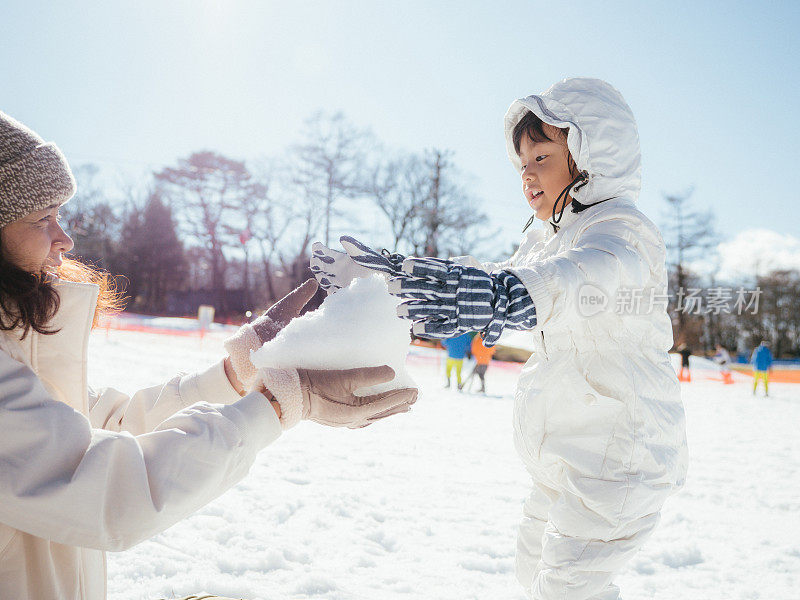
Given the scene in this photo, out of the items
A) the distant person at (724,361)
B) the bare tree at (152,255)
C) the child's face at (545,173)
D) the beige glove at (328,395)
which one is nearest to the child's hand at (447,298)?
the beige glove at (328,395)

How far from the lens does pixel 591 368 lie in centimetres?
167

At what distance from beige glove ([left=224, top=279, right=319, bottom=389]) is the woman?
19.0 inches

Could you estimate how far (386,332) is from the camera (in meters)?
1.31

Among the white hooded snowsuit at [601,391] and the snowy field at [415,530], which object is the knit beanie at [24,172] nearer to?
the white hooded snowsuit at [601,391]

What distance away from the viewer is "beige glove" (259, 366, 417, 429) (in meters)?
1.20

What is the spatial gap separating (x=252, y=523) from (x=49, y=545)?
2.05 meters

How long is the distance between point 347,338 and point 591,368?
823mm

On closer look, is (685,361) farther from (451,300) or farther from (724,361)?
(451,300)

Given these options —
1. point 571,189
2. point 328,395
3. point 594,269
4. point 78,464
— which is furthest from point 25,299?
point 571,189

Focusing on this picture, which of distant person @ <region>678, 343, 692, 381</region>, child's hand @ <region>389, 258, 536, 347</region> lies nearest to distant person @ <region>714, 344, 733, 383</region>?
distant person @ <region>678, 343, 692, 381</region>

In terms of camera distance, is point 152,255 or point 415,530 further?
point 152,255

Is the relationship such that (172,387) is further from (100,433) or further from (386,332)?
(386,332)

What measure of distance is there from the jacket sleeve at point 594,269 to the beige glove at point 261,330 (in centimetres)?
71

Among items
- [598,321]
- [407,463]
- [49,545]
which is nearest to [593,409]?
[598,321]
